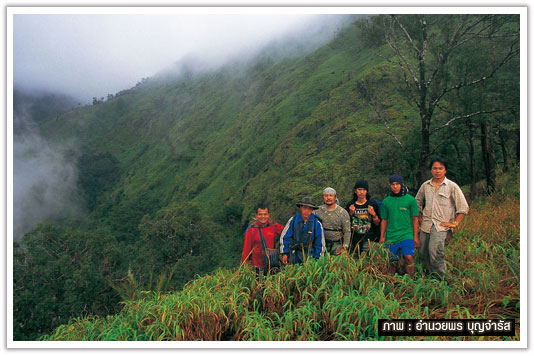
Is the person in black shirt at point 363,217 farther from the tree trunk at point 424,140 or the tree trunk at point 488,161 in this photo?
the tree trunk at point 488,161

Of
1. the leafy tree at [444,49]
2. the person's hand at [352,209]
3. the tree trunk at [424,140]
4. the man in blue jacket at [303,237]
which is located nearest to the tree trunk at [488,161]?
the leafy tree at [444,49]

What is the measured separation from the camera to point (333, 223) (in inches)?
162

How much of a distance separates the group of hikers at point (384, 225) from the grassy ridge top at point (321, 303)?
188 mm

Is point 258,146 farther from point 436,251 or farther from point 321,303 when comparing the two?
point 321,303

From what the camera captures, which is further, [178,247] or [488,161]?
[178,247]

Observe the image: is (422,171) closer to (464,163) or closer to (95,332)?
(464,163)

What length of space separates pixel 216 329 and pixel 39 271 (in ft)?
69.1

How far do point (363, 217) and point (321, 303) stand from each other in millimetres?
1211

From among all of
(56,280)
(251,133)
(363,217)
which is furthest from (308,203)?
(251,133)

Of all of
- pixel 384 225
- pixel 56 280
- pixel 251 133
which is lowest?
pixel 56 280

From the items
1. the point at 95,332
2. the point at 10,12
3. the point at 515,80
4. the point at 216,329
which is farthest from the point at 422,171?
the point at 10,12

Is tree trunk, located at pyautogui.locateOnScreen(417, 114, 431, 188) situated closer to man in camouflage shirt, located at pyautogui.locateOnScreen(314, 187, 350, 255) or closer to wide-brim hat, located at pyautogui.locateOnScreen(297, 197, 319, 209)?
man in camouflage shirt, located at pyautogui.locateOnScreen(314, 187, 350, 255)

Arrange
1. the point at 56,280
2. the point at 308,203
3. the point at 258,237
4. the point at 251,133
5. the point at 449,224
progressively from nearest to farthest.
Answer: the point at 449,224 < the point at 308,203 < the point at 258,237 < the point at 56,280 < the point at 251,133

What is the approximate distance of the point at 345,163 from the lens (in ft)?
101
